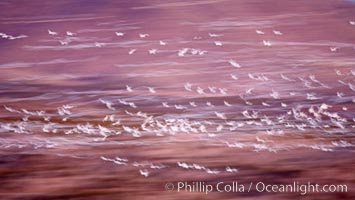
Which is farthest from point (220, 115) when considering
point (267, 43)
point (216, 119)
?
point (267, 43)

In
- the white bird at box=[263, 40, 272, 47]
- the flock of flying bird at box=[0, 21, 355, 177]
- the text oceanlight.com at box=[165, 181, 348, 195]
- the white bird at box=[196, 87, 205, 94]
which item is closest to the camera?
the text oceanlight.com at box=[165, 181, 348, 195]

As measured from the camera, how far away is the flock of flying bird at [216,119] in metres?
1.16

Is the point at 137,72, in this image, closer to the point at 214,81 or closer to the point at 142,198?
the point at 214,81

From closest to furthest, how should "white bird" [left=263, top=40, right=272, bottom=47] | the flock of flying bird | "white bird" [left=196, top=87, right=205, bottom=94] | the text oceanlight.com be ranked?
1. the text oceanlight.com
2. the flock of flying bird
3. "white bird" [left=196, top=87, right=205, bottom=94]
4. "white bird" [left=263, top=40, right=272, bottom=47]

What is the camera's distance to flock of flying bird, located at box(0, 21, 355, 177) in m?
1.16

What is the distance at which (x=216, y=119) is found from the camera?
3.95 ft

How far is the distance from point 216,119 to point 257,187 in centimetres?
25

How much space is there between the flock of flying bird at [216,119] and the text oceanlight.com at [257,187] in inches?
4.7

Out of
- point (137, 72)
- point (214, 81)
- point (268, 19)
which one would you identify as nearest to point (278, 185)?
point (214, 81)

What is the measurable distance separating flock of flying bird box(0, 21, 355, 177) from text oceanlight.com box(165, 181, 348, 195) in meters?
0.12
